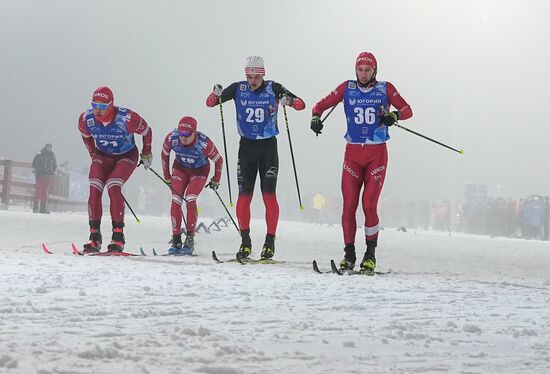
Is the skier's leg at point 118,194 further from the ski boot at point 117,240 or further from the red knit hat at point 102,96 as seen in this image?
the red knit hat at point 102,96

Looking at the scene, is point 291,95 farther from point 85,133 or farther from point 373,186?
point 85,133

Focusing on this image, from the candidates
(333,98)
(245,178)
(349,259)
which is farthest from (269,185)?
(349,259)

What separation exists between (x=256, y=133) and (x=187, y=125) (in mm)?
1543

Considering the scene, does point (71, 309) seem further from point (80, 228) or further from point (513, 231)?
point (513, 231)

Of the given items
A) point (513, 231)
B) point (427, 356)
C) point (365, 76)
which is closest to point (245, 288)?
point (427, 356)

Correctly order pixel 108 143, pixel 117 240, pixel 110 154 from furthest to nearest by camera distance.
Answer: pixel 110 154 < pixel 108 143 < pixel 117 240

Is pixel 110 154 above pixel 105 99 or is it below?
below

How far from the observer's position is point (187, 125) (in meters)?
8.35

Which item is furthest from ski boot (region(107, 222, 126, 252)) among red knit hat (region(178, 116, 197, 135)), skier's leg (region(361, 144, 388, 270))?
skier's leg (region(361, 144, 388, 270))

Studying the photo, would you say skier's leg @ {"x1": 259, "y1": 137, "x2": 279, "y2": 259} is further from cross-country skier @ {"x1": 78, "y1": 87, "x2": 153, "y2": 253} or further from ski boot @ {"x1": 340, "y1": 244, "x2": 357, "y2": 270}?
cross-country skier @ {"x1": 78, "y1": 87, "x2": 153, "y2": 253}

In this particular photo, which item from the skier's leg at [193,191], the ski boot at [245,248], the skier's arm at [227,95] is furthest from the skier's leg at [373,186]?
the skier's leg at [193,191]

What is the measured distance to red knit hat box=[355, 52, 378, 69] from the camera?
20.4 feet

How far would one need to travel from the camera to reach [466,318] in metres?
3.49

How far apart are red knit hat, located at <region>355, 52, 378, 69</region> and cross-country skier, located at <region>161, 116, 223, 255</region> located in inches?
108
